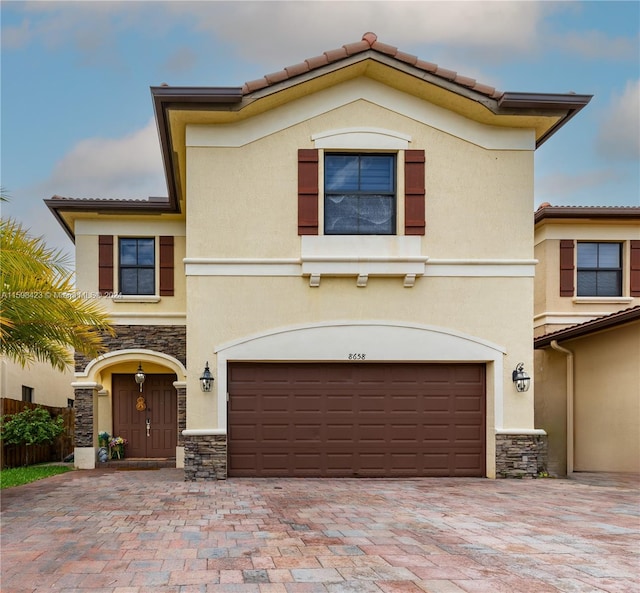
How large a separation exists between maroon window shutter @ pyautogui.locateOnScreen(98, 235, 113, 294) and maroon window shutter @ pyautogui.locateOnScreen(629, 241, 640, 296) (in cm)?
1295

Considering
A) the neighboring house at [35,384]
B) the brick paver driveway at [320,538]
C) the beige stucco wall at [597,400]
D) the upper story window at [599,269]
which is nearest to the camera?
the brick paver driveway at [320,538]

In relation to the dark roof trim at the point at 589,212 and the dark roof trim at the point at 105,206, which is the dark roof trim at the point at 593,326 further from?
the dark roof trim at the point at 105,206

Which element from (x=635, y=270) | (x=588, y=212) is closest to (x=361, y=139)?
(x=588, y=212)

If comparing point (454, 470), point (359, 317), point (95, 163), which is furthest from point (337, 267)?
point (95, 163)

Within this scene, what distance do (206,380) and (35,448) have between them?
24.1ft

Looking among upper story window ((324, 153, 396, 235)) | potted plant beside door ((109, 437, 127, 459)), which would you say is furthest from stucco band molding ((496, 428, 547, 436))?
potted plant beside door ((109, 437, 127, 459))

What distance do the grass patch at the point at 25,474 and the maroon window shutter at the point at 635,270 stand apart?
14.4 m

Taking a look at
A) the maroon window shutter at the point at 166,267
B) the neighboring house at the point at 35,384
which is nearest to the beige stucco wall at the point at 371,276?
the maroon window shutter at the point at 166,267

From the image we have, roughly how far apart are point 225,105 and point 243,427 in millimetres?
6018

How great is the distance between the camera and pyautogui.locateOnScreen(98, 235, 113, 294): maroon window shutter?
13.2 metres

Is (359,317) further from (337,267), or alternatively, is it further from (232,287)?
(232,287)

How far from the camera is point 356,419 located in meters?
10.7

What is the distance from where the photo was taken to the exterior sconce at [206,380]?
33.4 feet

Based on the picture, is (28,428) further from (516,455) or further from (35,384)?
(516,455)
